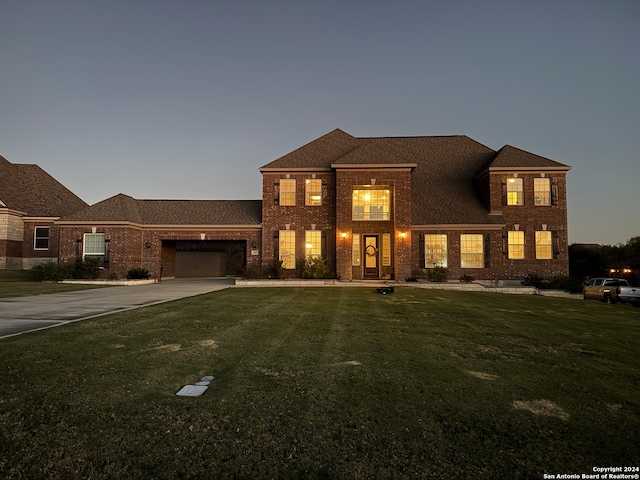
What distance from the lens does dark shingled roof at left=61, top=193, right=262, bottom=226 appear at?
2320 cm

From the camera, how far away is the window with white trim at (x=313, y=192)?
22641 mm

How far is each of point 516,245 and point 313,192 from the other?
517 inches

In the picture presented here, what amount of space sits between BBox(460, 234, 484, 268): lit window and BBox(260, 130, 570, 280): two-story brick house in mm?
62

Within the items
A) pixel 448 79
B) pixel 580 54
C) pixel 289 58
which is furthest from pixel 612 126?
pixel 289 58

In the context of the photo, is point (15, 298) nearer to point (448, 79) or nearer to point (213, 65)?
point (213, 65)

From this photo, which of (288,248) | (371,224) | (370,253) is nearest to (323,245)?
(288,248)

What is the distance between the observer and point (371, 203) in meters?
22.0

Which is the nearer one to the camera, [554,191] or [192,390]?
[192,390]

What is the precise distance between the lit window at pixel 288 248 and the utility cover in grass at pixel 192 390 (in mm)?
18341

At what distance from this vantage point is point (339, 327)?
827 centimetres

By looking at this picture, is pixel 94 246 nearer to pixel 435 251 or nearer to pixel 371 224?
pixel 371 224

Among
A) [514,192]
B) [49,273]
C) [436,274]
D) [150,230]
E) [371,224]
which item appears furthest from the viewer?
[150,230]

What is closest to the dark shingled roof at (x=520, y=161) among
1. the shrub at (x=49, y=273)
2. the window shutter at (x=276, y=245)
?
the window shutter at (x=276, y=245)

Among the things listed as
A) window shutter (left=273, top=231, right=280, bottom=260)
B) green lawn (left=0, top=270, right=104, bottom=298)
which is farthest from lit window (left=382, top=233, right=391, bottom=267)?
green lawn (left=0, top=270, right=104, bottom=298)
